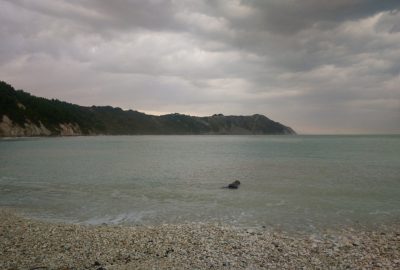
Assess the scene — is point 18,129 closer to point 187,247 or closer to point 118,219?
point 118,219

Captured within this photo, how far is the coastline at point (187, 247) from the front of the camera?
9914 mm

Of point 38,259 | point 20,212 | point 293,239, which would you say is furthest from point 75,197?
point 293,239

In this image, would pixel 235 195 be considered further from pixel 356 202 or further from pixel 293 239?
pixel 293 239

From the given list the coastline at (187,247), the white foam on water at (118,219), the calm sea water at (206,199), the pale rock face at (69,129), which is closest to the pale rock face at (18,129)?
the pale rock face at (69,129)

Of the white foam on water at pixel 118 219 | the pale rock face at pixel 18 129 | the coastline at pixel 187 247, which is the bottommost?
the white foam on water at pixel 118 219

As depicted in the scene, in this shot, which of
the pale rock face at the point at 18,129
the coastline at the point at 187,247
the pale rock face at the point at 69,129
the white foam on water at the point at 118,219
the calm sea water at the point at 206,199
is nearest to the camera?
the coastline at the point at 187,247

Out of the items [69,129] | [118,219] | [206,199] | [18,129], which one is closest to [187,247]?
[118,219]

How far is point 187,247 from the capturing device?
11555 millimetres

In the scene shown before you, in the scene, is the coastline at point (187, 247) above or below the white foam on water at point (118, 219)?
above

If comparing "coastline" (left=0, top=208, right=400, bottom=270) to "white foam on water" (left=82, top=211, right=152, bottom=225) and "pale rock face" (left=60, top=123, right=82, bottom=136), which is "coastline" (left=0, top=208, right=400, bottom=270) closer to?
"white foam on water" (left=82, top=211, right=152, bottom=225)

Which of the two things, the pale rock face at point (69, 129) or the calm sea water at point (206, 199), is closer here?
the calm sea water at point (206, 199)

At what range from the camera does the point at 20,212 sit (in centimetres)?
1803

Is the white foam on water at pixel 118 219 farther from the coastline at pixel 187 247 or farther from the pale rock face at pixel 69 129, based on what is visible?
the pale rock face at pixel 69 129

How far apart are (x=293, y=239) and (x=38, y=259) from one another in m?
9.14
